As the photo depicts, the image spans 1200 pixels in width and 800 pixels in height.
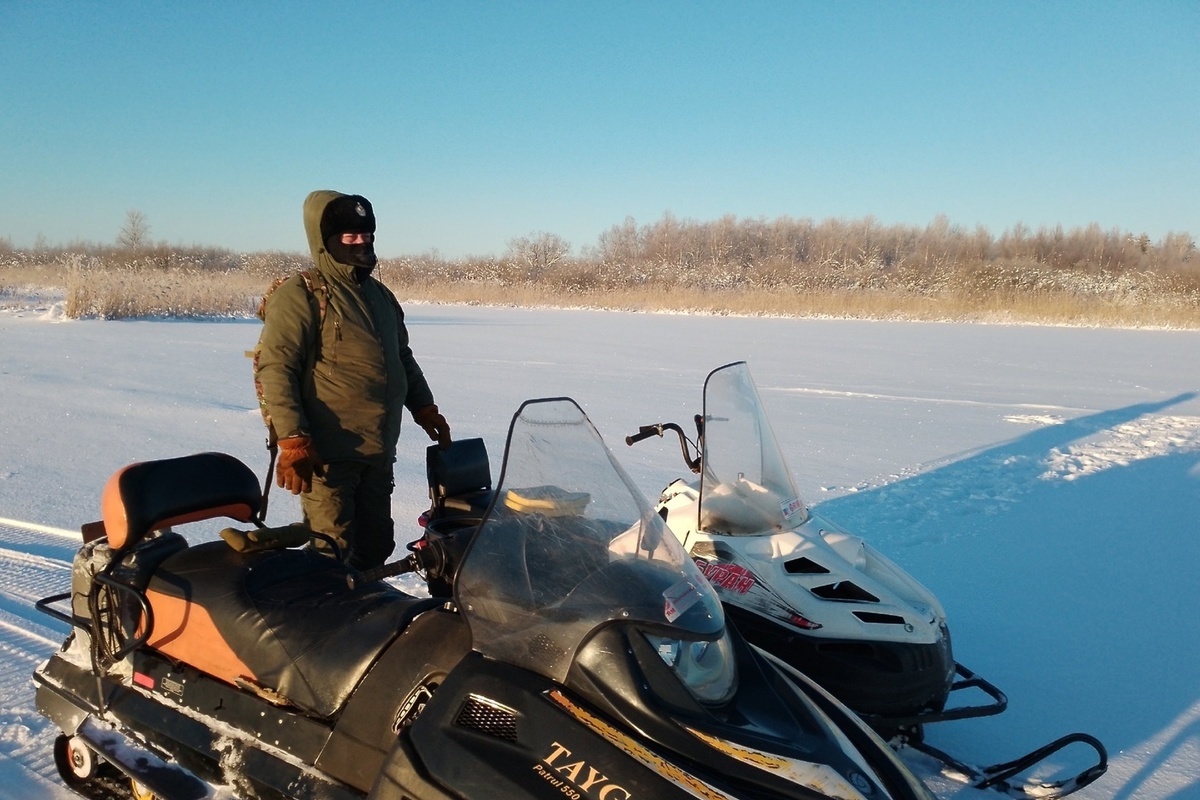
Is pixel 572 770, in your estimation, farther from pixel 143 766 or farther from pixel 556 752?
pixel 143 766

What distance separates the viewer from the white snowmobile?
8.12 feet

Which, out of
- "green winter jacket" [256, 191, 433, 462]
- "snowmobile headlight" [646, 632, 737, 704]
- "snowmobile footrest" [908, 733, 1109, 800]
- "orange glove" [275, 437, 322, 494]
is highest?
"green winter jacket" [256, 191, 433, 462]

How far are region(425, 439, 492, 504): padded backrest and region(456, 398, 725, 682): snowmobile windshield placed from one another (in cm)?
136

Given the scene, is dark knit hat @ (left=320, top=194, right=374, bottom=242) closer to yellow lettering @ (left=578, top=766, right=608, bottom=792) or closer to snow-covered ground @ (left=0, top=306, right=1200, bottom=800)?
snow-covered ground @ (left=0, top=306, right=1200, bottom=800)

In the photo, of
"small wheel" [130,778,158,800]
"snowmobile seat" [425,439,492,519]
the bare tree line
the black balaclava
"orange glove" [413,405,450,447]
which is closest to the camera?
"small wheel" [130,778,158,800]

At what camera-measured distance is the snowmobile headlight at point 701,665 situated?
1507 mm

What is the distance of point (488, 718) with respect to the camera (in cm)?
152

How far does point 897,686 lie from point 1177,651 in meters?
1.63

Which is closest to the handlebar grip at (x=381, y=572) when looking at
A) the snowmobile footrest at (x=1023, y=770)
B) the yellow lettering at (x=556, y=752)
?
the yellow lettering at (x=556, y=752)

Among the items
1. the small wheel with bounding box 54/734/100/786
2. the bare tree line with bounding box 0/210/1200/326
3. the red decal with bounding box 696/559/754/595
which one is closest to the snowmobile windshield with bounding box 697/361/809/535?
the red decal with bounding box 696/559/754/595

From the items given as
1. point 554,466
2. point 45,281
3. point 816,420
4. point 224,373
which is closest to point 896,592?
point 554,466

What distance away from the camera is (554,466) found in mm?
1743

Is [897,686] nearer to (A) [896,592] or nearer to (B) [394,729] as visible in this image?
(A) [896,592]

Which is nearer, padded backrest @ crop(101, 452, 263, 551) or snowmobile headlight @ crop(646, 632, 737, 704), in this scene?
snowmobile headlight @ crop(646, 632, 737, 704)
